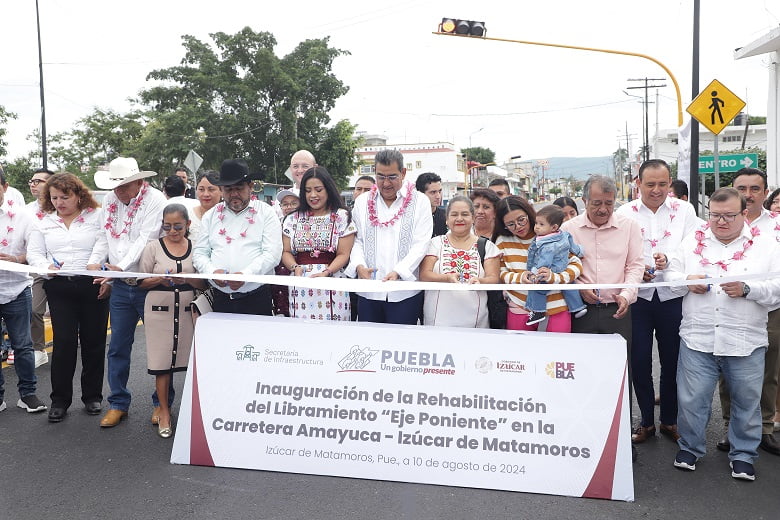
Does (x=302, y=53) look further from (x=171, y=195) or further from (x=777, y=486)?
(x=777, y=486)

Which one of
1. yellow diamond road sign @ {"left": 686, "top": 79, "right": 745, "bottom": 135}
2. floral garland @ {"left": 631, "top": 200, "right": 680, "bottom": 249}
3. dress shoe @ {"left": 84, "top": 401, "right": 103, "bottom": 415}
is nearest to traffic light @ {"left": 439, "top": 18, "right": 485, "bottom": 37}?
yellow diamond road sign @ {"left": 686, "top": 79, "right": 745, "bottom": 135}

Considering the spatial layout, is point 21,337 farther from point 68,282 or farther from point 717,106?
point 717,106

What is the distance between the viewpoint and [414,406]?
3.93 meters

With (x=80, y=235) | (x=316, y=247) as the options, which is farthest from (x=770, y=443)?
(x=80, y=235)

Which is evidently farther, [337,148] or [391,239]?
[337,148]

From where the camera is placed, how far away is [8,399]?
592 cm

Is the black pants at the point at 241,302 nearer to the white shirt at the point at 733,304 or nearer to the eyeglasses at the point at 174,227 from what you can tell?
the eyeglasses at the point at 174,227

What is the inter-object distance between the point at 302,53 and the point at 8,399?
116ft

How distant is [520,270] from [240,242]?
82.9 inches

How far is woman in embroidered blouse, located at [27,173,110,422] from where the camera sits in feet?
17.1

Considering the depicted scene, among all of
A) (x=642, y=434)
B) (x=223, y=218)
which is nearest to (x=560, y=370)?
(x=642, y=434)

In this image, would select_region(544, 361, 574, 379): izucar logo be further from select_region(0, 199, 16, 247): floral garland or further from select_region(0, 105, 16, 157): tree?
select_region(0, 105, 16, 157): tree

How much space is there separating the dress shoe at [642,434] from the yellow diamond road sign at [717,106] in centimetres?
739

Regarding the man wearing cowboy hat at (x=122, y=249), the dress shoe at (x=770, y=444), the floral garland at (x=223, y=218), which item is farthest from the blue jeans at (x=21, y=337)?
the dress shoe at (x=770, y=444)
